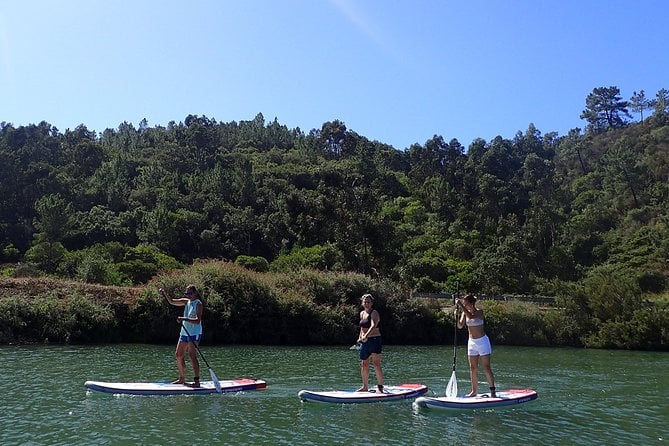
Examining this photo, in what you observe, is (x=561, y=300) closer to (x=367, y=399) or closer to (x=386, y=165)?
(x=367, y=399)

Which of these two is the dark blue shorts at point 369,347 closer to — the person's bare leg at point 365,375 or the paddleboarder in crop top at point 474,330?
the person's bare leg at point 365,375

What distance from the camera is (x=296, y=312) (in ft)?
133

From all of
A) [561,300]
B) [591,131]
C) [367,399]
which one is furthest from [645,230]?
[591,131]

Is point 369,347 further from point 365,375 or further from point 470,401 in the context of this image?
point 470,401

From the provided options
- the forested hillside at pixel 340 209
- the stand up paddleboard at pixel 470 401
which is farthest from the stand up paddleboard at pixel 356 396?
the forested hillside at pixel 340 209

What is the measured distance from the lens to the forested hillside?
61.1 m

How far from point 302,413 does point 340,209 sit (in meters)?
44.3

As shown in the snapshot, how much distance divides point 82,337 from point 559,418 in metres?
28.2

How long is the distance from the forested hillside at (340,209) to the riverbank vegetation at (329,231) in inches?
11.9

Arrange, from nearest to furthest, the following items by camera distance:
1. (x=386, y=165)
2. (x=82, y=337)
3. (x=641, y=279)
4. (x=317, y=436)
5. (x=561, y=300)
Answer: (x=317, y=436) → (x=82, y=337) → (x=561, y=300) → (x=641, y=279) → (x=386, y=165)

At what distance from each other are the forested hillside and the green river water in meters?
31.0

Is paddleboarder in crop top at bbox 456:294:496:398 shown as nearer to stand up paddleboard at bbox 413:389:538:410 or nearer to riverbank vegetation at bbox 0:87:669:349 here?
stand up paddleboard at bbox 413:389:538:410

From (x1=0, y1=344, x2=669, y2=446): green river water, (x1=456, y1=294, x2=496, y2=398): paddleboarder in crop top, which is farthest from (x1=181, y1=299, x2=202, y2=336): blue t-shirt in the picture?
(x1=456, y1=294, x2=496, y2=398): paddleboarder in crop top

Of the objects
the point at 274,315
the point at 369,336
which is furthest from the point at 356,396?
the point at 274,315
